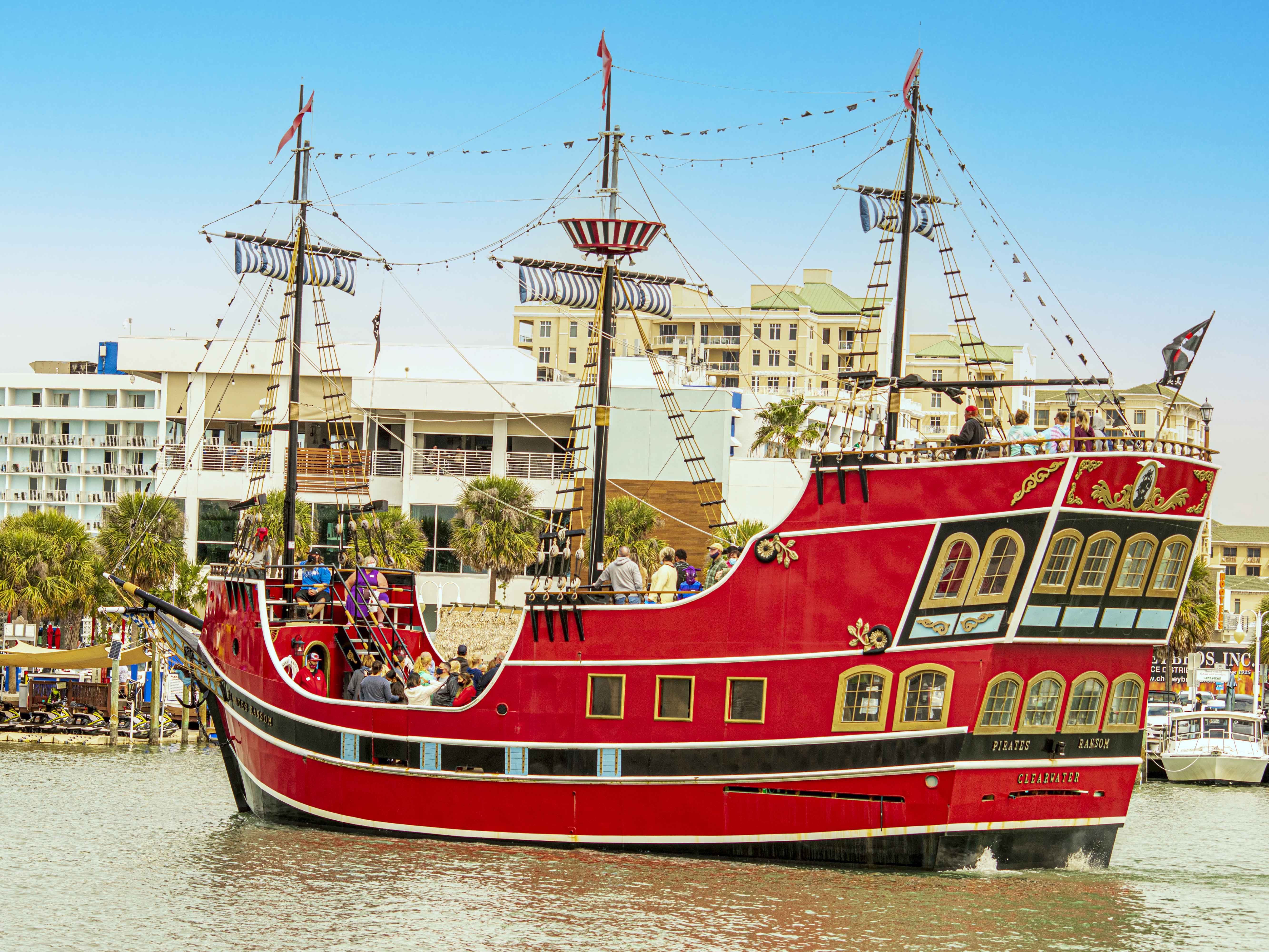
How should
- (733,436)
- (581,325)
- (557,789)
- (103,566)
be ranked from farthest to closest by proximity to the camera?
(581,325), (733,436), (103,566), (557,789)

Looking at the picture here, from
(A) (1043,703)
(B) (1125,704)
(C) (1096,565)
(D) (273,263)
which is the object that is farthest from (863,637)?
(D) (273,263)

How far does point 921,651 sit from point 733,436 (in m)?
40.3

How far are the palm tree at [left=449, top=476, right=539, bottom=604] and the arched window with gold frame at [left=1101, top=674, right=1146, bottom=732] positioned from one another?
2887 centimetres

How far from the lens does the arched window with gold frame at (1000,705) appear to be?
18.7m

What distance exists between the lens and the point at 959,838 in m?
18.9

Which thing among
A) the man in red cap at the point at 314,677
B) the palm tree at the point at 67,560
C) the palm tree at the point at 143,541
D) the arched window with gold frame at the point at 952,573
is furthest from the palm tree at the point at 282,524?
the arched window with gold frame at the point at 952,573

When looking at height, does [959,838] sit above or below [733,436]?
below

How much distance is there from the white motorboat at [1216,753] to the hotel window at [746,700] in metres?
24.3

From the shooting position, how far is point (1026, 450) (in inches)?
741

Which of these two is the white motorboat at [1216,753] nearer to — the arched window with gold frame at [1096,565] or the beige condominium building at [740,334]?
the arched window with gold frame at [1096,565]

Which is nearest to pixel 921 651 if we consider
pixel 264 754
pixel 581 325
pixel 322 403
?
pixel 264 754

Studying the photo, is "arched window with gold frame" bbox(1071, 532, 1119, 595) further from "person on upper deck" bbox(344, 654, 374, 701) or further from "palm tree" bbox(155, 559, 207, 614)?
"palm tree" bbox(155, 559, 207, 614)

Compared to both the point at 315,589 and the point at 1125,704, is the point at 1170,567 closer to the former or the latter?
the point at 1125,704

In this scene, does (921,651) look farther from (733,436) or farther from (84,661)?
(733,436)
